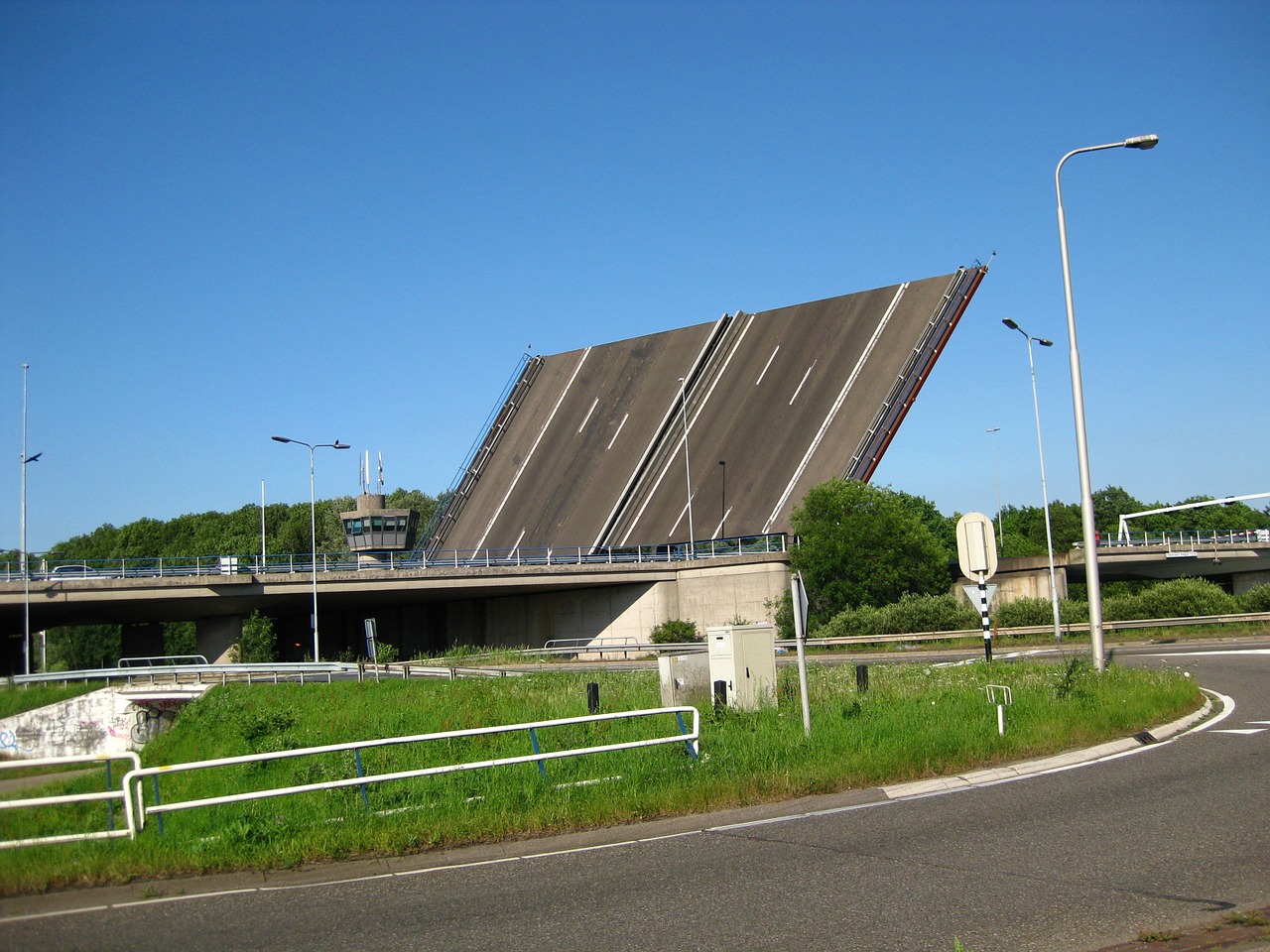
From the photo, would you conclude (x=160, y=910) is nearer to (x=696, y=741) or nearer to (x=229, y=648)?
(x=696, y=741)

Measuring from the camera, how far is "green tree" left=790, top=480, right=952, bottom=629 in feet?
138

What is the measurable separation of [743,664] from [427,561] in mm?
34337

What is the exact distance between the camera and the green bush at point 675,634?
4453cm

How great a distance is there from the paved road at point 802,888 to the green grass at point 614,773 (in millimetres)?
444

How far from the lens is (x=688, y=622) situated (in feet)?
151

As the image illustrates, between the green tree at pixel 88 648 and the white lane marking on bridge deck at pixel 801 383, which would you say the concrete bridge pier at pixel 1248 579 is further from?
the green tree at pixel 88 648

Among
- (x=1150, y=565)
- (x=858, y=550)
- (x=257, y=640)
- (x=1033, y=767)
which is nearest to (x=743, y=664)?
(x=1033, y=767)

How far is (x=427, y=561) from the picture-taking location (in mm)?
47969

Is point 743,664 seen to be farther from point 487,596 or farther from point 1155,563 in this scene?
point 1155,563

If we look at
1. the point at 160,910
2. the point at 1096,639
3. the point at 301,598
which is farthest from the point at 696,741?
the point at 301,598

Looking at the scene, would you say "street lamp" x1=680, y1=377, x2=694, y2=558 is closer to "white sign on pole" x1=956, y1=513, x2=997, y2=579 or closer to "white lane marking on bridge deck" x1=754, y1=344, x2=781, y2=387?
"white lane marking on bridge deck" x1=754, y1=344, x2=781, y2=387

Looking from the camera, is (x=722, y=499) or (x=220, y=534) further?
(x=220, y=534)

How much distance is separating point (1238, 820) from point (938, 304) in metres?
35.0

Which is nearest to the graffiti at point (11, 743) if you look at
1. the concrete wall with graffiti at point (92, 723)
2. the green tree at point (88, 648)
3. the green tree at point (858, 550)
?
the concrete wall with graffiti at point (92, 723)
